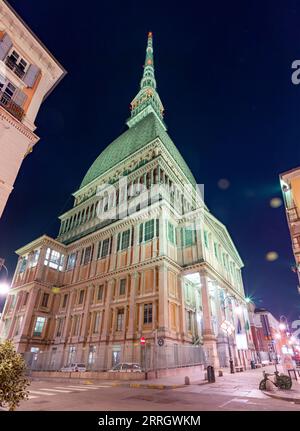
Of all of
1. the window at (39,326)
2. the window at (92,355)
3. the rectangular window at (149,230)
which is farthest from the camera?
the window at (39,326)

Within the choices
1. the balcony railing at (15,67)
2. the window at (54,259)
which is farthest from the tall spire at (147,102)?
the balcony railing at (15,67)

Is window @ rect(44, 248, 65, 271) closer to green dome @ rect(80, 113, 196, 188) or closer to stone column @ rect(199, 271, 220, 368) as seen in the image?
green dome @ rect(80, 113, 196, 188)

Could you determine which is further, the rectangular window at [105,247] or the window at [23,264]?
the window at [23,264]

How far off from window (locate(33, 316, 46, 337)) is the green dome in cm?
2817

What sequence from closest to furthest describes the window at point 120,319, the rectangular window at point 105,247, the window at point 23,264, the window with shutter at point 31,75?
1. the window with shutter at point 31,75
2. the window at point 120,319
3. the rectangular window at point 105,247
4. the window at point 23,264

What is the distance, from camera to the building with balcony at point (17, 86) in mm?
15344

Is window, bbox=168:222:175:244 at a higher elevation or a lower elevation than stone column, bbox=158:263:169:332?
higher

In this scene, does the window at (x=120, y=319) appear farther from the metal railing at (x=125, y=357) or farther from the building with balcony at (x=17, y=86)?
the building with balcony at (x=17, y=86)

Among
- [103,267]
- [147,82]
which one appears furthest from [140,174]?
[147,82]

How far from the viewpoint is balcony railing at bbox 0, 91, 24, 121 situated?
15.8m

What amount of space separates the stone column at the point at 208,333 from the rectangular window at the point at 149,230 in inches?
309

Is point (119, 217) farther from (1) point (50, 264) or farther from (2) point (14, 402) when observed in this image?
(2) point (14, 402)

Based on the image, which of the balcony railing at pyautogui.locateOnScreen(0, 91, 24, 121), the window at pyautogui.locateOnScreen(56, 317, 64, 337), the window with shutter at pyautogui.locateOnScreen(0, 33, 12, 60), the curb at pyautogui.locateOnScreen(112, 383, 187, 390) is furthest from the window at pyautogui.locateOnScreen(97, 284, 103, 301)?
the window with shutter at pyautogui.locateOnScreen(0, 33, 12, 60)

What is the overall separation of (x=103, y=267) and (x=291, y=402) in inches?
1121
